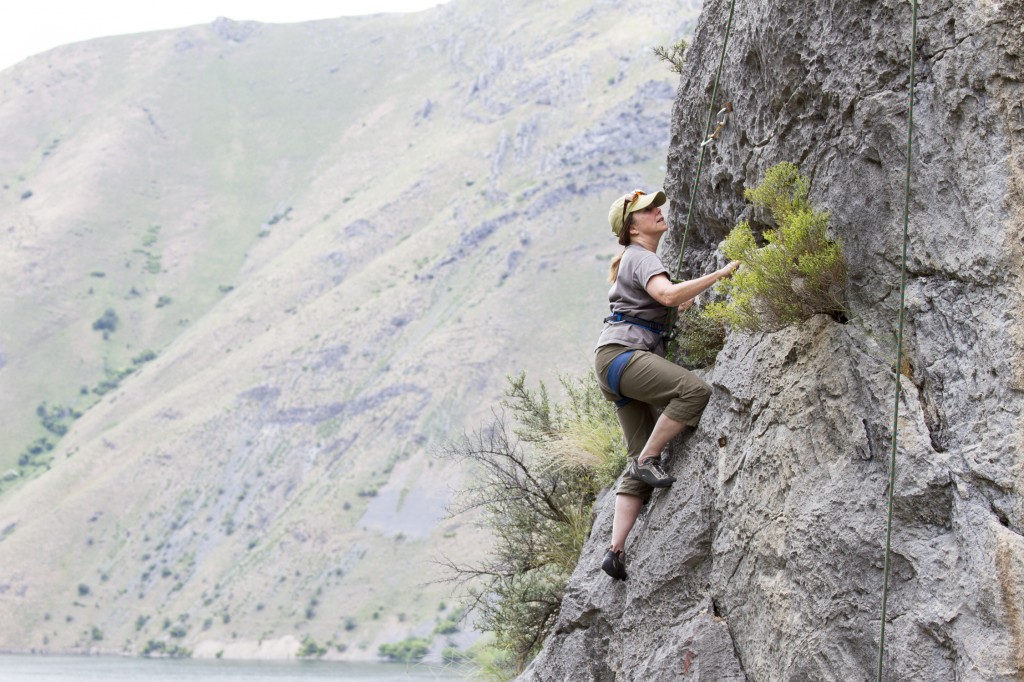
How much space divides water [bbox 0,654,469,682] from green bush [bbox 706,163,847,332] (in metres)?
46.1

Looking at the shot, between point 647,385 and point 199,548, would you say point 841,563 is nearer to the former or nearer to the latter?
point 647,385

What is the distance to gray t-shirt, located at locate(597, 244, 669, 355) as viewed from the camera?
6391 millimetres

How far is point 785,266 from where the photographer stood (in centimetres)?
562

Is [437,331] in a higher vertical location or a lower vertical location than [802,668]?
lower

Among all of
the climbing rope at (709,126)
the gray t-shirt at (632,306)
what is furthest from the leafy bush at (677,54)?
the gray t-shirt at (632,306)

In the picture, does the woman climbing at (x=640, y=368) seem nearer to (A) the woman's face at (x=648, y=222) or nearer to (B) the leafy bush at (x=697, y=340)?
(A) the woman's face at (x=648, y=222)

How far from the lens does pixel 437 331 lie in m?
92.1

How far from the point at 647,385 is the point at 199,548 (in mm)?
83401

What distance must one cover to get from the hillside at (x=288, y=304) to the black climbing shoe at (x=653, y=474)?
4346 cm

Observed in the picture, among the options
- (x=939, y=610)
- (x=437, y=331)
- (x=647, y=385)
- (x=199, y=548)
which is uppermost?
(x=647, y=385)

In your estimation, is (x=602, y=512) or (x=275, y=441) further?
(x=275, y=441)

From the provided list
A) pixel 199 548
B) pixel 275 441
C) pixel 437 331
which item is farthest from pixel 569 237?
pixel 199 548

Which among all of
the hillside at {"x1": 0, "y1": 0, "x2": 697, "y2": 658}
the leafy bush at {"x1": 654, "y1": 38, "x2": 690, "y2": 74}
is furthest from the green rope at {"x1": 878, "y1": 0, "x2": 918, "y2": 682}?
the hillside at {"x1": 0, "y1": 0, "x2": 697, "y2": 658}

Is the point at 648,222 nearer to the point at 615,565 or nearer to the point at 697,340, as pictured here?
the point at 697,340
